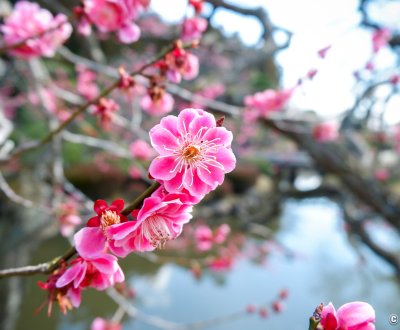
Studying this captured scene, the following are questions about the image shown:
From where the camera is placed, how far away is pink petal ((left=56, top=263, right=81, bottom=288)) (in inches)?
18.2

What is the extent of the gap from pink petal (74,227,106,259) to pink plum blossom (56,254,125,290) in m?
0.01

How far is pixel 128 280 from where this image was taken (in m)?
4.28

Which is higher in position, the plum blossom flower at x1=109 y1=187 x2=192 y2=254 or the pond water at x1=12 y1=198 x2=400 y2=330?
the plum blossom flower at x1=109 y1=187 x2=192 y2=254

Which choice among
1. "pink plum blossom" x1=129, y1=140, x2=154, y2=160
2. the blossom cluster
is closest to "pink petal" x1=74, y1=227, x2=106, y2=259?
the blossom cluster

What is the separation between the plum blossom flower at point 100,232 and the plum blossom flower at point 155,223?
20 mm

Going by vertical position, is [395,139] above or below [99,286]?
below

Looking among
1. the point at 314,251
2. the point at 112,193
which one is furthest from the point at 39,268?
the point at 314,251

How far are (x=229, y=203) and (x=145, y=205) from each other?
7397mm

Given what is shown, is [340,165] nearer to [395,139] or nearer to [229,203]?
[395,139]

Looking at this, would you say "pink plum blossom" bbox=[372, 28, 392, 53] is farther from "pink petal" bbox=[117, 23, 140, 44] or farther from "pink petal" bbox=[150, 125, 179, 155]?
"pink petal" bbox=[150, 125, 179, 155]

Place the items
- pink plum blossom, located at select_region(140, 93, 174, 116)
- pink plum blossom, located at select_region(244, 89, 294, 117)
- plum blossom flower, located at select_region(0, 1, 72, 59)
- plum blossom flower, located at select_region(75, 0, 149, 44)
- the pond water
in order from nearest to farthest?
pink plum blossom, located at select_region(140, 93, 174, 116) → plum blossom flower, located at select_region(75, 0, 149, 44) → plum blossom flower, located at select_region(0, 1, 72, 59) → pink plum blossom, located at select_region(244, 89, 294, 117) → the pond water

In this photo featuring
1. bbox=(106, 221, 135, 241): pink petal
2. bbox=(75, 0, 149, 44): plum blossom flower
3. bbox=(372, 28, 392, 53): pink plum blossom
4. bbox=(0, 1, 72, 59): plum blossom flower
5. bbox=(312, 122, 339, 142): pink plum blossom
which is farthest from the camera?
bbox=(312, 122, 339, 142): pink plum blossom

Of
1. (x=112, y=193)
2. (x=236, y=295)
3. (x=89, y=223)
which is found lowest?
(x=112, y=193)

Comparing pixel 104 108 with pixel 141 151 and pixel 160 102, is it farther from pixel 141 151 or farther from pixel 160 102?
pixel 141 151
